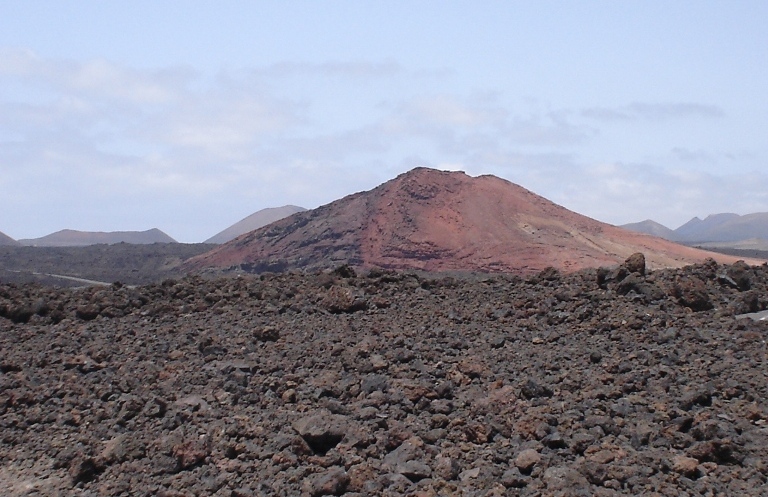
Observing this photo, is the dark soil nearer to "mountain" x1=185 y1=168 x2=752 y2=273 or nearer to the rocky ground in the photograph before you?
"mountain" x1=185 y1=168 x2=752 y2=273

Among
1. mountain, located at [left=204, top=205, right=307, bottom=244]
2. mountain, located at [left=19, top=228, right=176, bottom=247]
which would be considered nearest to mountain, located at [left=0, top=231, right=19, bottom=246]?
mountain, located at [left=19, top=228, right=176, bottom=247]

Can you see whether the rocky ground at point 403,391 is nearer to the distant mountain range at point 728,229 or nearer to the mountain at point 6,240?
the mountain at point 6,240

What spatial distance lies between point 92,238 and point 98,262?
206ft

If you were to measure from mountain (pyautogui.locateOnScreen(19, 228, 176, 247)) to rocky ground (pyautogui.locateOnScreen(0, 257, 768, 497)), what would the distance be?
346 ft

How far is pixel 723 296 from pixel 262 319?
545cm

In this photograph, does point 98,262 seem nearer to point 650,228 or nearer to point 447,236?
point 447,236

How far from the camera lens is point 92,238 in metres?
112

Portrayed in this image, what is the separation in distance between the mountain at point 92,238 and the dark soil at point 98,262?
50.2m

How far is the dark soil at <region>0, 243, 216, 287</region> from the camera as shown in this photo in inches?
1654

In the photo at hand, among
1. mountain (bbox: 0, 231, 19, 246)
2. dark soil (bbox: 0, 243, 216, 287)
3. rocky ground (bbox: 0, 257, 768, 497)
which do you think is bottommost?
rocky ground (bbox: 0, 257, 768, 497)

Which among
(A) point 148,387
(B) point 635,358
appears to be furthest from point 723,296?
(A) point 148,387

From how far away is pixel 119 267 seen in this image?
50.9 metres

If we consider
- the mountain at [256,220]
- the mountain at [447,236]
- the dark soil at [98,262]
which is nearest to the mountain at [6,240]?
the mountain at [256,220]

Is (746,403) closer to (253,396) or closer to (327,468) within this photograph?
(327,468)
